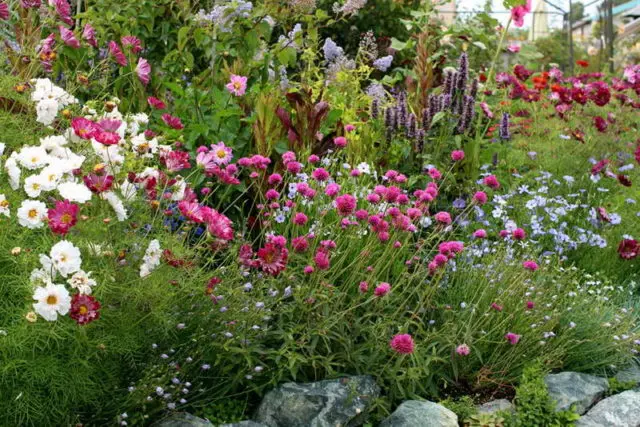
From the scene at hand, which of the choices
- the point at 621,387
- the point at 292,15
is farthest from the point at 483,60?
the point at 621,387

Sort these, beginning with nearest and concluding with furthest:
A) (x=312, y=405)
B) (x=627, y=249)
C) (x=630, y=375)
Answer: (x=312, y=405) < (x=630, y=375) < (x=627, y=249)

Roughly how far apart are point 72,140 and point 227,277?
32.4 inches

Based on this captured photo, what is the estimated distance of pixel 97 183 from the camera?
2.78m

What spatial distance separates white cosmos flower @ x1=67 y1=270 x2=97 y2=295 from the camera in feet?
8.37

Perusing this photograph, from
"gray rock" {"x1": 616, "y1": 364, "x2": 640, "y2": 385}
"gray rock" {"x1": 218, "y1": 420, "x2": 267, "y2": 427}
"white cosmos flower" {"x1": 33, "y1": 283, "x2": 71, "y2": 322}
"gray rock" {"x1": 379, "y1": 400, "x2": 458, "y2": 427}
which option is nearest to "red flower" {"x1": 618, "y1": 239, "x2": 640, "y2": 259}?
"gray rock" {"x1": 616, "y1": 364, "x2": 640, "y2": 385}

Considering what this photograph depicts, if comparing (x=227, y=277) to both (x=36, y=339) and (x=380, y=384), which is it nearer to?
(x=380, y=384)

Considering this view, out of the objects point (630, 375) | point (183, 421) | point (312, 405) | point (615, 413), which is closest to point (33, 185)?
point (183, 421)

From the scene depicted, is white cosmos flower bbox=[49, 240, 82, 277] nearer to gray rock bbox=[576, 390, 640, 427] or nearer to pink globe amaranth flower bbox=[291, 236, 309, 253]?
pink globe amaranth flower bbox=[291, 236, 309, 253]

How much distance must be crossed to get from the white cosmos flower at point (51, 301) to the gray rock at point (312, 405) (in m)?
1.17

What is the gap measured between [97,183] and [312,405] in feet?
4.11

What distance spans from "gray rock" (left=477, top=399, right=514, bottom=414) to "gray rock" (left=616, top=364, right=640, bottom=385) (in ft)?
2.29

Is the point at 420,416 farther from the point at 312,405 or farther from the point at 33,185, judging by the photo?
the point at 33,185

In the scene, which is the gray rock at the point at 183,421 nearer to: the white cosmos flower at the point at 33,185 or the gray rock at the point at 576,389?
the white cosmos flower at the point at 33,185

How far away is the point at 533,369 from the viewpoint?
3621 mm
